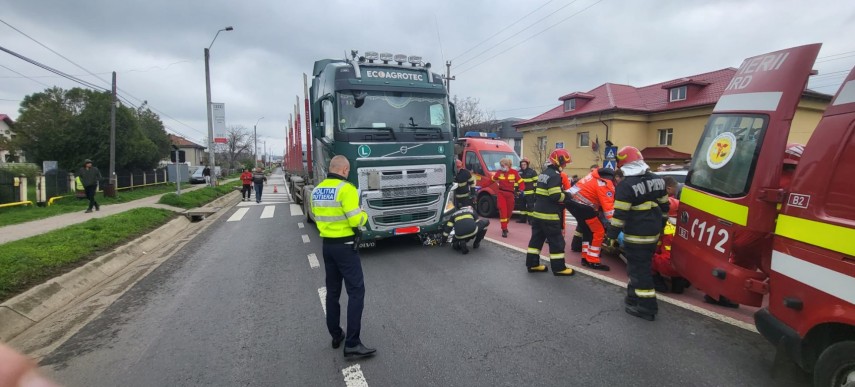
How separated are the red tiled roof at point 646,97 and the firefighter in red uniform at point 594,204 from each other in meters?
22.0

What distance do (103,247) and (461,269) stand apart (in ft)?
23.0

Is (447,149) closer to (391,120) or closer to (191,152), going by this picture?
(391,120)

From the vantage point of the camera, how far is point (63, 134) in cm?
2059

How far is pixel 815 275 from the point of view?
249 centimetres

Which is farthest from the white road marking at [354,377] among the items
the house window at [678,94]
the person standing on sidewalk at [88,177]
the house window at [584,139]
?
the house window at [678,94]

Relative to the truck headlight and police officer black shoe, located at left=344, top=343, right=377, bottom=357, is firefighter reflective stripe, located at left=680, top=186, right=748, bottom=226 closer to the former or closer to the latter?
police officer black shoe, located at left=344, top=343, right=377, bottom=357

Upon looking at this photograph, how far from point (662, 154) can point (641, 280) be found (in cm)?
2481

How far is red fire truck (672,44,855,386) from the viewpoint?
7.88 ft

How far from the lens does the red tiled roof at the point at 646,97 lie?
24.5 metres

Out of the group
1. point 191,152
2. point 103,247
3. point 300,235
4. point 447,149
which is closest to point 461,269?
point 447,149

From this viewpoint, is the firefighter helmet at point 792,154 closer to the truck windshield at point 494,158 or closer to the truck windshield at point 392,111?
the truck windshield at point 392,111

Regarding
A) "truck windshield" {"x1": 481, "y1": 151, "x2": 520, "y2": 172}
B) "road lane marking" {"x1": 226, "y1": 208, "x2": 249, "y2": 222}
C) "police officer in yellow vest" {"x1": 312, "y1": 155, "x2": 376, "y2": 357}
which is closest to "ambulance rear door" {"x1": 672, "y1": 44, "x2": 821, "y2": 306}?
"police officer in yellow vest" {"x1": 312, "y1": 155, "x2": 376, "y2": 357}

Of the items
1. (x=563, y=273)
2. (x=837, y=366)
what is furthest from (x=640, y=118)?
(x=837, y=366)

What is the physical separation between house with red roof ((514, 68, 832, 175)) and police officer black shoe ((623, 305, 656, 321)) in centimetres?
2250
